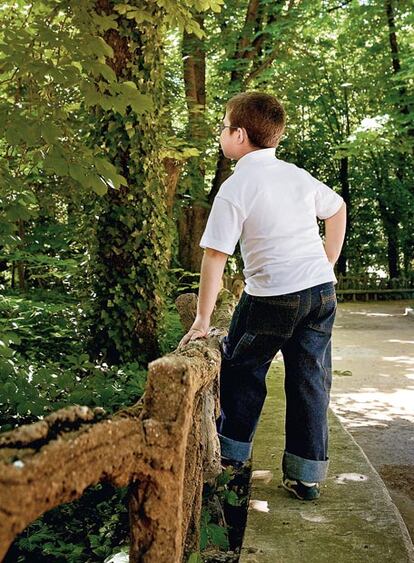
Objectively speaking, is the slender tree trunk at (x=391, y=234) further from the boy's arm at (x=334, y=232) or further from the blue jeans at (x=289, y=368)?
the blue jeans at (x=289, y=368)

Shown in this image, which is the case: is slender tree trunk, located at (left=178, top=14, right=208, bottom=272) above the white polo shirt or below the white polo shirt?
above

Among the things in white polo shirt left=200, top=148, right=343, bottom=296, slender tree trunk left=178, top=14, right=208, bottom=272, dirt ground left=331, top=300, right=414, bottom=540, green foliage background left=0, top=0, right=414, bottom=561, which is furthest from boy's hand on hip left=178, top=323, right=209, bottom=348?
slender tree trunk left=178, top=14, right=208, bottom=272

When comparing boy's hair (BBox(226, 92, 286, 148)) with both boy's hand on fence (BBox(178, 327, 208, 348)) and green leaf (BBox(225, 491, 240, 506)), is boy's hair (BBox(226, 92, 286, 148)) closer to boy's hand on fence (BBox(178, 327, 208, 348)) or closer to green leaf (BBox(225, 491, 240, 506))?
boy's hand on fence (BBox(178, 327, 208, 348))

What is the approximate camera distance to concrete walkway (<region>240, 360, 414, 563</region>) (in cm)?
252

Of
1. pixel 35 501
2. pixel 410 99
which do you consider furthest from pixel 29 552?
pixel 410 99

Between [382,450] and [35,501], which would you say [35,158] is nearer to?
[35,501]

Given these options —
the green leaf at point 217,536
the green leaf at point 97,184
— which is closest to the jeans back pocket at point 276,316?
the green leaf at point 217,536

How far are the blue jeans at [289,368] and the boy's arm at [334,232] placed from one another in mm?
359

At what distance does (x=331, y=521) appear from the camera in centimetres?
283

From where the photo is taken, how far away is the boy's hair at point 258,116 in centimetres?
309

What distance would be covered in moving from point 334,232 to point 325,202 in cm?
21

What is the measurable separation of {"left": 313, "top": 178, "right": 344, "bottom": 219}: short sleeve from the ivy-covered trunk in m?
3.27

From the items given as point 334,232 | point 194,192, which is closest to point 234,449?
point 334,232

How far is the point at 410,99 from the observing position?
15656 millimetres
